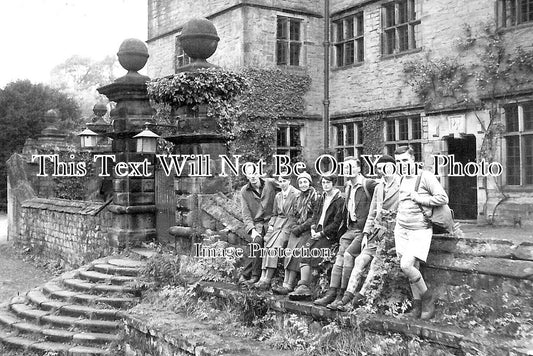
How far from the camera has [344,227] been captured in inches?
273

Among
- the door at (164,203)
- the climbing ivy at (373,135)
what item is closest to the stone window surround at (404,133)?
the climbing ivy at (373,135)

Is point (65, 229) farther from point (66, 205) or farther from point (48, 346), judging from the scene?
point (48, 346)

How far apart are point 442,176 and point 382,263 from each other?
11.1 m

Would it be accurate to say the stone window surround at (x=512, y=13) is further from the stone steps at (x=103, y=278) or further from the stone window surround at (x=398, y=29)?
the stone steps at (x=103, y=278)

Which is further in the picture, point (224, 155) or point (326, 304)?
point (224, 155)

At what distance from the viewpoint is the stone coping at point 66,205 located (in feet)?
43.6

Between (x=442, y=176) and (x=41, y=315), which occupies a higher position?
(x=442, y=176)

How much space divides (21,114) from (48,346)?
85.9 ft

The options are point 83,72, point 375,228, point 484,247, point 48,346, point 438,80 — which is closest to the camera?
point 484,247

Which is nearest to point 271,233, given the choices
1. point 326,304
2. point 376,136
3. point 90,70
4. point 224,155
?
point 326,304

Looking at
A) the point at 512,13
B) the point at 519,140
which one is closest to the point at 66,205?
the point at 519,140

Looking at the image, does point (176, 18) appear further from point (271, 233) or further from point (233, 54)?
point (271, 233)

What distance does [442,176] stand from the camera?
1638 cm

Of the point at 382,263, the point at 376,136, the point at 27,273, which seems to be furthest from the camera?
the point at 376,136
